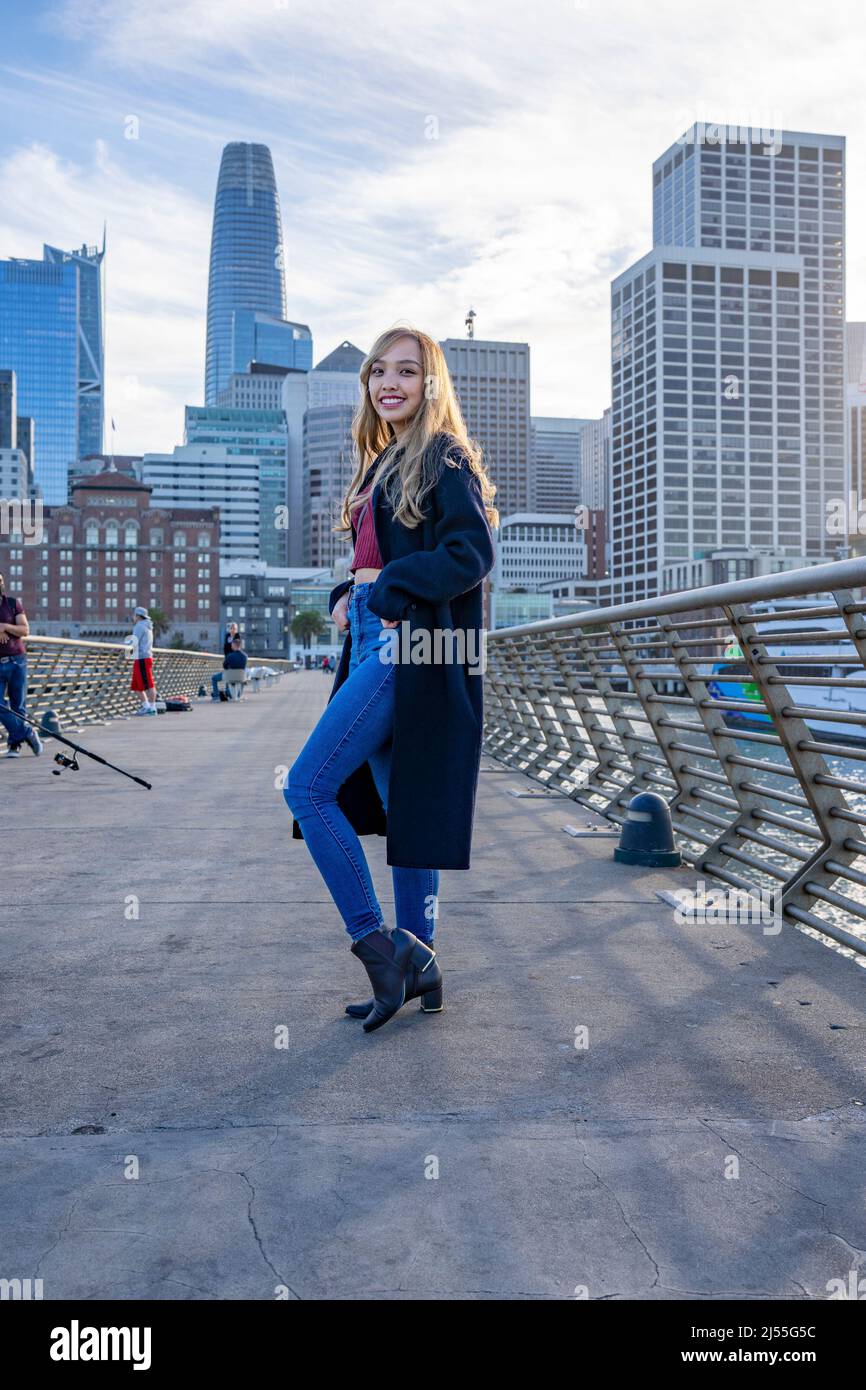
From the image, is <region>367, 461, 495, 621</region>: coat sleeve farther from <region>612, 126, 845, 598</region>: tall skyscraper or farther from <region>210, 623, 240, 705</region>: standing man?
<region>612, 126, 845, 598</region>: tall skyscraper

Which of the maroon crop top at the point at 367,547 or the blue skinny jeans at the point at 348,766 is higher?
the maroon crop top at the point at 367,547

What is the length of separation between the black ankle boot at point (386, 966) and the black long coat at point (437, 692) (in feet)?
0.82

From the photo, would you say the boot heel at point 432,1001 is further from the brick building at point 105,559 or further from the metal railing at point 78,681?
the brick building at point 105,559

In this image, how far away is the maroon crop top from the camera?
3547 millimetres

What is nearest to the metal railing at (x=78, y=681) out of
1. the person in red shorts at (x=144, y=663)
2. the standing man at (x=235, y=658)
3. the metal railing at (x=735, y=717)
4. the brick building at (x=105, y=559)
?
the person in red shorts at (x=144, y=663)

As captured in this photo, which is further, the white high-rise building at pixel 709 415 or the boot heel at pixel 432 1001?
the white high-rise building at pixel 709 415

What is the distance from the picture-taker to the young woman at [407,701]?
11.0 feet

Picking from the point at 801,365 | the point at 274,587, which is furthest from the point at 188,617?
the point at 801,365

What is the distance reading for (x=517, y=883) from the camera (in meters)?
5.80

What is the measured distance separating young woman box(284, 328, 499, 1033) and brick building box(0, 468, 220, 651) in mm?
157802

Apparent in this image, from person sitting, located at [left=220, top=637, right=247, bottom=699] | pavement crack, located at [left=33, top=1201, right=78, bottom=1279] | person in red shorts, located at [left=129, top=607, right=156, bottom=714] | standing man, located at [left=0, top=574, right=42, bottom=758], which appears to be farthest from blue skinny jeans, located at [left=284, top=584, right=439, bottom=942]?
person sitting, located at [left=220, top=637, right=247, bottom=699]

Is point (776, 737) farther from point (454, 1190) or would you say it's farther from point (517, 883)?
point (454, 1190)

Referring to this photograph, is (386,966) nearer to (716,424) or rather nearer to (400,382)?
(400,382)
